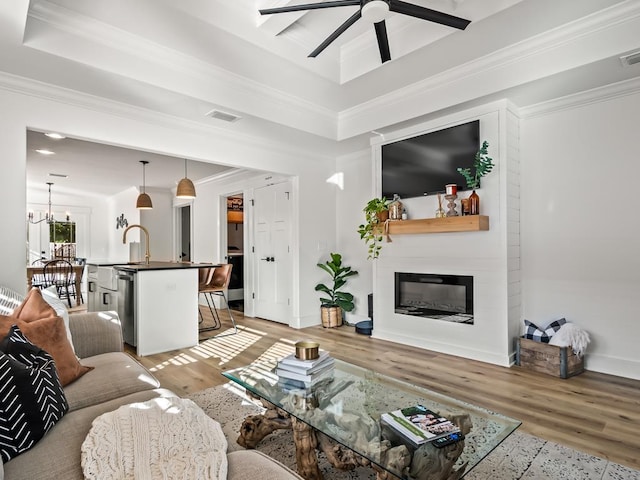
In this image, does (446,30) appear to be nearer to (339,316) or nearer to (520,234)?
(520,234)

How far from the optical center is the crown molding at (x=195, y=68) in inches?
104

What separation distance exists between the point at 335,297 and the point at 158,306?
2.33m

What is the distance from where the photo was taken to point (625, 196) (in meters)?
3.17

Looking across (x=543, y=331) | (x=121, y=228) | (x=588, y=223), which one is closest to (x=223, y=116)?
(x=588, y=223)

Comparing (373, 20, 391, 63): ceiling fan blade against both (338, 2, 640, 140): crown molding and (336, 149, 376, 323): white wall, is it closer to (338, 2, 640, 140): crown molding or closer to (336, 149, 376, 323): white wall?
(338, 2, 640, 140): crown molding

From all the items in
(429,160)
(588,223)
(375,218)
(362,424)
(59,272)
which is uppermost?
(429,160)

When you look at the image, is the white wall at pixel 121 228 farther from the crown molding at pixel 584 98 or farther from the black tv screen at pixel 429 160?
the crown molding at pixel 584 98

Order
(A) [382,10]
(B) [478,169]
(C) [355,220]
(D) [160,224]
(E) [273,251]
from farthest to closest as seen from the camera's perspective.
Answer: (D) [160,224] < (E) [273,251] < (C) [355,220] < (B) [478,169] < (A) [382,10]

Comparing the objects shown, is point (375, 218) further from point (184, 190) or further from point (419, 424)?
point (419, 424)

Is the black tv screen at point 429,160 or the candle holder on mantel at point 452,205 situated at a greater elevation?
the black tv screen at point 429,160

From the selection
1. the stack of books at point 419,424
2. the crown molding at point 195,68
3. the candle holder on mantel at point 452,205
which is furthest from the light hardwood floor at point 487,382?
the crown molding at point 195,68

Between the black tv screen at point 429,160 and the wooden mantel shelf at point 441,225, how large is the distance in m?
0.33

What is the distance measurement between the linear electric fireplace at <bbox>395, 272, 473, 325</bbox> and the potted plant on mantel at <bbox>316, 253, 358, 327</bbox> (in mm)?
912

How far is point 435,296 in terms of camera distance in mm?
4090
